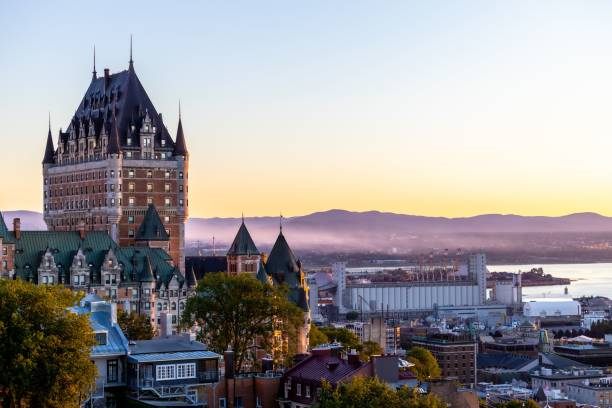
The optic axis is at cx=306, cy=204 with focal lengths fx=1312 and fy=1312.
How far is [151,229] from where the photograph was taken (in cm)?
14775

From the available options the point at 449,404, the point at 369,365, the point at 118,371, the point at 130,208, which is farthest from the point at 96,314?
the point at 130,208

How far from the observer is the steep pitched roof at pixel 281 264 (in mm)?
145250

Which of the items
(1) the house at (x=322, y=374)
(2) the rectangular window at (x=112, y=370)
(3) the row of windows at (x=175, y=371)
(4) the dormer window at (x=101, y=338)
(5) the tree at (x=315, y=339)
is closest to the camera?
(3) the row of windows at (x=175, y=371)

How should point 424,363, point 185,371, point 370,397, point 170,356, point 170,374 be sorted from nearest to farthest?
point 370,397 < point 170,374 < point 185,371 < point 170,356 < point 424,363

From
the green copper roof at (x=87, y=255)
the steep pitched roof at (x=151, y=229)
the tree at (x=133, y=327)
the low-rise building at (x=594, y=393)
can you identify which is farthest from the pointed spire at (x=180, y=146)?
the low-rise building at (x=594, y=393)

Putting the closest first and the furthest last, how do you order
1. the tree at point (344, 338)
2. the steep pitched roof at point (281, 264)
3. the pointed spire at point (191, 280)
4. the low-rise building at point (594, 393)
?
the pointed spire at point (191, 280) → the steep pitched roof at point (281, 264) → the tree at point (344, 338) → the low-rise building at point (594, 393)

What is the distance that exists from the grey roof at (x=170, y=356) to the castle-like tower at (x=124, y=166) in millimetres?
75298

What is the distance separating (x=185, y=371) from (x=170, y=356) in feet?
4.16

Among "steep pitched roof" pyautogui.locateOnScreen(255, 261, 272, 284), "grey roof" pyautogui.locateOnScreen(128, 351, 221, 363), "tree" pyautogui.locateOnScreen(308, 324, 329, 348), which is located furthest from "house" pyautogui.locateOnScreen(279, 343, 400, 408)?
"tree" pyautogui.locateOnScreen(308, 324, 329, 348)

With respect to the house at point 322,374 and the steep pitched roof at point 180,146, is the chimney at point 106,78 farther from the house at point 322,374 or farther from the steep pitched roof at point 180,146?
the house at point 322,374

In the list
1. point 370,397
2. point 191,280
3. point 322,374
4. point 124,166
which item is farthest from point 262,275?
point 370,397

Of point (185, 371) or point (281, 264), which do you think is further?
point (281, 264)

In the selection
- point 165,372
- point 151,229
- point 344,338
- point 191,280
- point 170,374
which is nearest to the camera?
point 165,372

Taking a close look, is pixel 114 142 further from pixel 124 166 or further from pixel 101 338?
pixel 101 338
